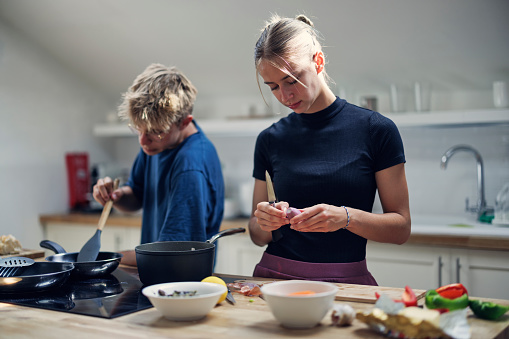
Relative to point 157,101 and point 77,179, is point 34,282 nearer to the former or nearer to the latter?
point 157,101

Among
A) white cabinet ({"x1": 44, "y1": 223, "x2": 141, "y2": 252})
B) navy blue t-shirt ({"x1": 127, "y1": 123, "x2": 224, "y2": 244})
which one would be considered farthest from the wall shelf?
navy blue t-shirt ({"x1": 127, "y1": 123, "x2": 224, "y2": 244})

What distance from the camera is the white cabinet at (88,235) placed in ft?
11.4

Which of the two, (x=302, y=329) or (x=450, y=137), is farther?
(x=450, y=137)

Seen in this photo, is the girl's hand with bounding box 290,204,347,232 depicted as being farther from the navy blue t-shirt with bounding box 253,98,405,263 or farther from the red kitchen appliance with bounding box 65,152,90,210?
the red kitchen appliance with bounding box 65,152,90,210

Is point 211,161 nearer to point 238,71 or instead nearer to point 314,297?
point 314,297

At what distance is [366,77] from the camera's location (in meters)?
3.25

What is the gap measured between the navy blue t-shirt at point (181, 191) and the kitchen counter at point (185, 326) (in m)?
0.50

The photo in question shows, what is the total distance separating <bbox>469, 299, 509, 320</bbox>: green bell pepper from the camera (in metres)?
1.03

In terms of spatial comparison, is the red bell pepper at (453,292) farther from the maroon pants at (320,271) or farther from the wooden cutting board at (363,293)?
the maroon pants at (320,271)

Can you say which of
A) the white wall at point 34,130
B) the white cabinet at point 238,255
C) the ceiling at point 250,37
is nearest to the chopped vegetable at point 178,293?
the white cabinet at point 238,255

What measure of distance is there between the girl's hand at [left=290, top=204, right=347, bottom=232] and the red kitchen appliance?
312cm

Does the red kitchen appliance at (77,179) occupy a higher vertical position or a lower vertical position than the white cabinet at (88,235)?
higher

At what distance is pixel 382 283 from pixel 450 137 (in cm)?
101

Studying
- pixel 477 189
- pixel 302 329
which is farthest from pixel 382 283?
pixel 302 329
